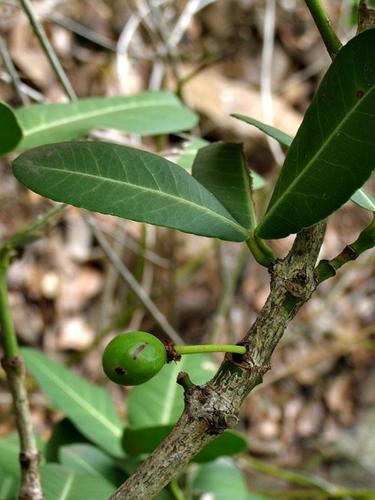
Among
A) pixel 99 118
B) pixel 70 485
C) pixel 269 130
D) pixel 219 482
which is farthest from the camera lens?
pixel 219 482

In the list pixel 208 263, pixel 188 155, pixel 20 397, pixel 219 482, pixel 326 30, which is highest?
pixel 208 263

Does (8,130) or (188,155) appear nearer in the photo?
(8,130)

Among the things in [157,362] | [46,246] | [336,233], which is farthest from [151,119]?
[336,233]

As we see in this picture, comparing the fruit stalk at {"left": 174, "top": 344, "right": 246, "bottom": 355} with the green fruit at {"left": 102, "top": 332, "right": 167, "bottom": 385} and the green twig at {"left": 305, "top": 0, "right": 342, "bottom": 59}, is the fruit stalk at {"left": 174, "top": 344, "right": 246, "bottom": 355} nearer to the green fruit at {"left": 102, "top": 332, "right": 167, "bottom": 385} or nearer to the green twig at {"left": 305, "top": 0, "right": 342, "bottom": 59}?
the green fruit at {"left": 102, "top": 332, "right": 167, "bottom": 385}

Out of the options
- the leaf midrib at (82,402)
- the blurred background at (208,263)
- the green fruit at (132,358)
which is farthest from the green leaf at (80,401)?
the blurred background at (208,263)

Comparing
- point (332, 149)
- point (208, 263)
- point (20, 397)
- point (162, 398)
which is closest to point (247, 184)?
point (332, 149)

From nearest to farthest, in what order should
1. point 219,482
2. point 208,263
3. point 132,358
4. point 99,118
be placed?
point 132,358
point 99,118
point 219,482
point 208,263

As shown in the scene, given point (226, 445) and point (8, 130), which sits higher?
point (8, 130)

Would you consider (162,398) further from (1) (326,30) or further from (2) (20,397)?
(1) (326,30)
